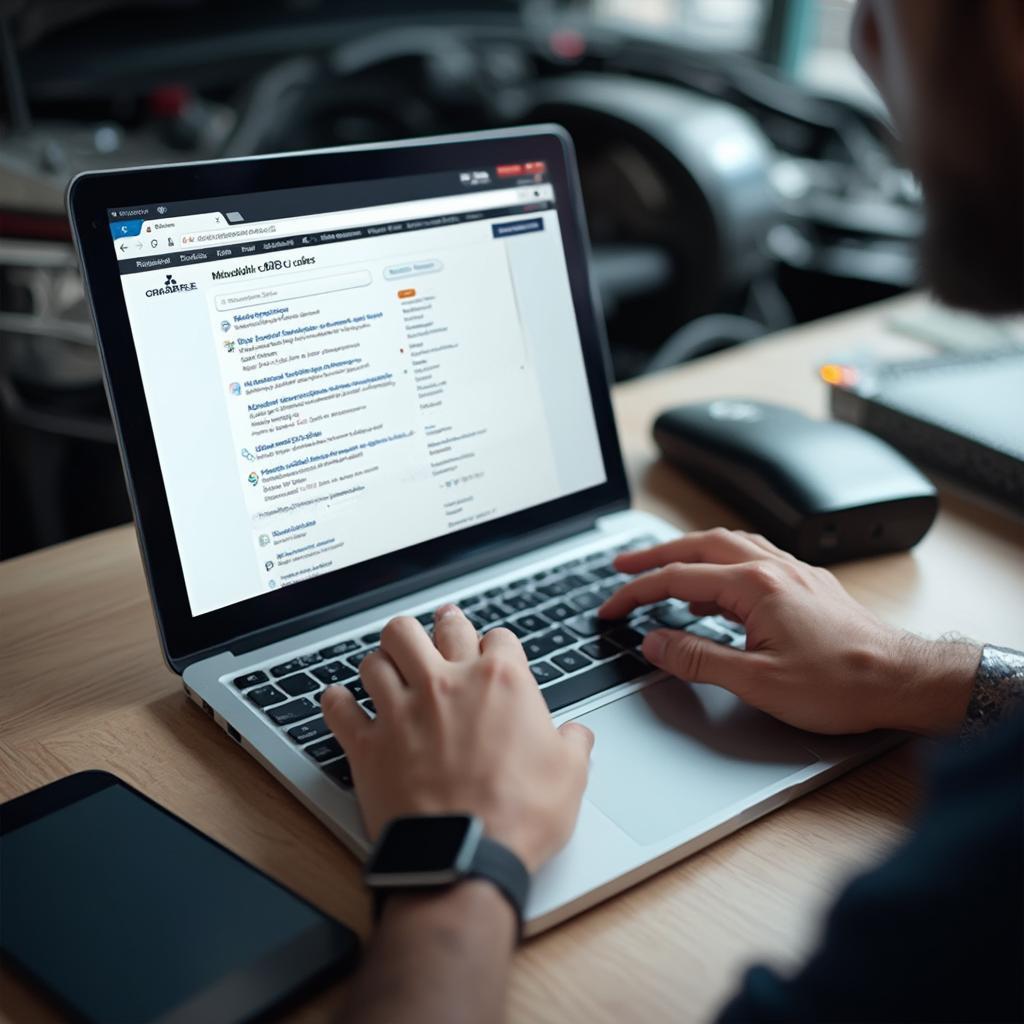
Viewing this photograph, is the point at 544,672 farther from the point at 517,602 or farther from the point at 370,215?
the point at 370,215

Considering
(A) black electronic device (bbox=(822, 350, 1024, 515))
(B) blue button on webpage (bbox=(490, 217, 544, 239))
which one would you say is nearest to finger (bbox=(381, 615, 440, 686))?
(B) blue button on webpage (bbox=(490, 217, 544, 239))

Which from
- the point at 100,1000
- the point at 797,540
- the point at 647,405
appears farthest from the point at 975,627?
the point at 100,1000

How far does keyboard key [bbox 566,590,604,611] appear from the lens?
77 cm

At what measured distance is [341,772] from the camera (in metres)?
0.60

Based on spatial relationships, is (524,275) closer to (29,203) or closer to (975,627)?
(975,627)

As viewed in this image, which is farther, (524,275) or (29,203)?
(29,203)

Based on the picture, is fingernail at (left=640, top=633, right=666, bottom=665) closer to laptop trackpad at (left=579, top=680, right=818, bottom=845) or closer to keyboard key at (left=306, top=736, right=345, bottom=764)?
laptop trackpad at (left=579, top=680, right=818, bottom=845)

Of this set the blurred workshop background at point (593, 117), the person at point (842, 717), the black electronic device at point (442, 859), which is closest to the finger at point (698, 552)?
the person at point (842, 717)

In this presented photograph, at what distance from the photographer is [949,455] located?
1015mm

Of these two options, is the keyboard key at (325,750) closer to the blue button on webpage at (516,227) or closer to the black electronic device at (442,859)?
the black electronic device at (442,859)

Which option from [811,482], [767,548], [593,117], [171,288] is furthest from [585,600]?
[593,117]

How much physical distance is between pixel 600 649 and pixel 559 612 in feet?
0.16

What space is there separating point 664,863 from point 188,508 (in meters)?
0.34

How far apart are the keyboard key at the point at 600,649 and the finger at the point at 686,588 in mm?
26
